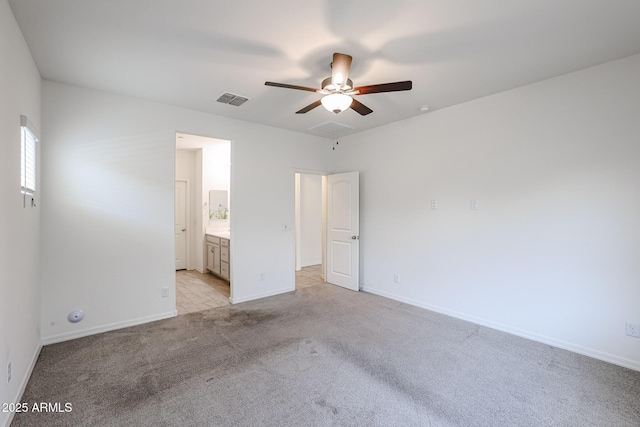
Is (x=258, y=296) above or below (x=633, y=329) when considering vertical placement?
below

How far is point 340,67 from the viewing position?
2.28 metres

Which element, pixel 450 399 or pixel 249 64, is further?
pixel 249 64

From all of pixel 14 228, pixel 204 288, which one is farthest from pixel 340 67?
pixel 204 288

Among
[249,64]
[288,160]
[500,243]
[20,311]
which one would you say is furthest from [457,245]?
[20,311]

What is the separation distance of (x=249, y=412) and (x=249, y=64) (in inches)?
111

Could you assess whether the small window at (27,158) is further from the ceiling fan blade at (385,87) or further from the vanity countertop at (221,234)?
the vanity countertop at (221,234)

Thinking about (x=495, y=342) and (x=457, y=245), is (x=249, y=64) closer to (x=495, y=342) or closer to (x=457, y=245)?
(x=457, y=245)

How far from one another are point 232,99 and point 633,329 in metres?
4.60

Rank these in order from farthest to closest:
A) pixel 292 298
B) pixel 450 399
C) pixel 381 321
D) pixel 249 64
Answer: pixel 292 298
pixel 381 321
pixel 249 64
pixel 450 399

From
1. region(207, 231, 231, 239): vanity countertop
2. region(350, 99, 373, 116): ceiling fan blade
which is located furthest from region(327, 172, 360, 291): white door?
region(350, 99, 373, 116): ceiling fan blade

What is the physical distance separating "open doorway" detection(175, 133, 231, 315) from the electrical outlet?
544 centimetres

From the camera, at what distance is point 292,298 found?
4527 millimetres

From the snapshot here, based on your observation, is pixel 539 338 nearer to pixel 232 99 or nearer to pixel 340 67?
pixel 340 67

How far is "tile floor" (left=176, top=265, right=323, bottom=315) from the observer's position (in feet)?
13.9
